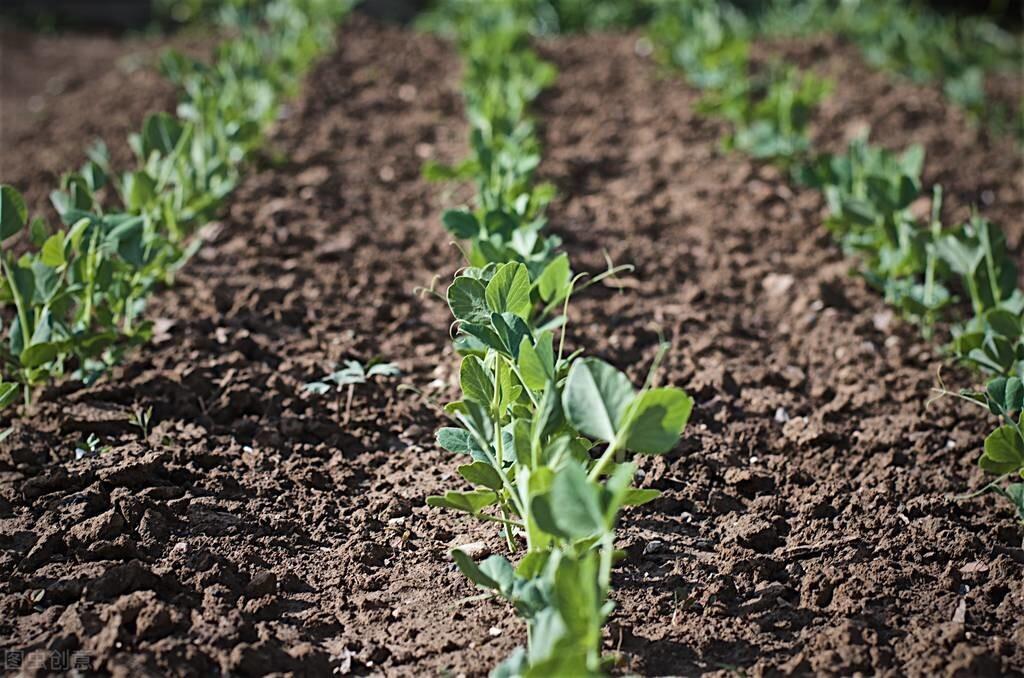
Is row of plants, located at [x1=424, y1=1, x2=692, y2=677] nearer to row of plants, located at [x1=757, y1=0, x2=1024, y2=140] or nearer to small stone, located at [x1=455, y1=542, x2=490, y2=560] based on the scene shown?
small stone, located at [x1=455, y1=542, x2=490, y2=560]

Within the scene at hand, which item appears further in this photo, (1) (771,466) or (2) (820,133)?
(2) (820,133)

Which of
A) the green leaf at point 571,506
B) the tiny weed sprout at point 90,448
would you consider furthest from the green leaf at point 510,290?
the tiny weed sprout at point 90,448

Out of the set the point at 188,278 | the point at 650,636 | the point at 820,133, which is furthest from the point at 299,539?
the point at 820,133

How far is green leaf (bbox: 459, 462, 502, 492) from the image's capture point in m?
1.75

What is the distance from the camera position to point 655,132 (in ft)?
14.0

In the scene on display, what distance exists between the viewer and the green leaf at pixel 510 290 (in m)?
1.84

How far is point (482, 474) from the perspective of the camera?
177cm

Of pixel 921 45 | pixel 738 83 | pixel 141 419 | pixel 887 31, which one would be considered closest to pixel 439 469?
pixel 141 419

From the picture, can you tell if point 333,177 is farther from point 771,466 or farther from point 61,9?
point 61,9

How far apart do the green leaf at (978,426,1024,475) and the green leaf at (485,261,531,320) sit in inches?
32.7

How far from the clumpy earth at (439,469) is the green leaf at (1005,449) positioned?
6.0 inches

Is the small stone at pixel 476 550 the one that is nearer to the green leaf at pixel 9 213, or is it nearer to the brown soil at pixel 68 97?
the green leaf at pixel 9 213

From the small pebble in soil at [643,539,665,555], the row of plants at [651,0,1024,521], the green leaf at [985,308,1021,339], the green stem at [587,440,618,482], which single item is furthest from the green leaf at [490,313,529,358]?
the green leaf at [985,308,1021,339]

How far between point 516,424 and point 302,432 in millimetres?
763
